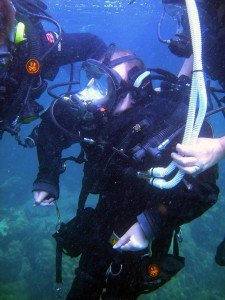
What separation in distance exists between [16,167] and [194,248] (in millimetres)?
14100

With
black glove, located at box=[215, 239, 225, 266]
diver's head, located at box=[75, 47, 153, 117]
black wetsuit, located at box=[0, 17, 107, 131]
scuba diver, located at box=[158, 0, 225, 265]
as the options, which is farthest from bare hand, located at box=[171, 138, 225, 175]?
black wetsuit, located at box=[0, 17, 107, 131]

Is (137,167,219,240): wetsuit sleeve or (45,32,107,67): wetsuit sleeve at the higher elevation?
(45,32,107,67): wetsuit sleeve

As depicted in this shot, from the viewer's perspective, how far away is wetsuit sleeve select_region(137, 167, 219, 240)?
2.71m

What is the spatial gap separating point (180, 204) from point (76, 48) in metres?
2.72

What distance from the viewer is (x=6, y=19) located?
2.84 metres

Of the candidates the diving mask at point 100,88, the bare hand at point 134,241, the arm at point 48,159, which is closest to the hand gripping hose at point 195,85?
the bare hand at point 134,241

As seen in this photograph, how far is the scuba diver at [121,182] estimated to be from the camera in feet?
9.56

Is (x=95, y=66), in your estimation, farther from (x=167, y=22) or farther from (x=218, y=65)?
(x=167, y=22)

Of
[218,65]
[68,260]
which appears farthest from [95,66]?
[68,260]

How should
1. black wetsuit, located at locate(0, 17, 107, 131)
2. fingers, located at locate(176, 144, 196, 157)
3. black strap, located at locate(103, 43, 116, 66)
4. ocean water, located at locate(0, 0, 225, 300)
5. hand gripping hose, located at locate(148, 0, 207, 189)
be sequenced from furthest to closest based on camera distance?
ocean water, located at locate(0, 0, 225, 300), black strap, located at locate(103, 43, 116, 66), black wetsuit, located at locate(0, 17, 107, 131), fingers, located at locate(176, 144, 196, 157), hand gripping hose, located at locate(148, 0, 207, 189)

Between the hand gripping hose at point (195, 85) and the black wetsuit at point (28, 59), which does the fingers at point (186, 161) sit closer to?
the hand gripping hose at point (195, 85)

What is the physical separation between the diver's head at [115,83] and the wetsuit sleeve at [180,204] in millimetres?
1161

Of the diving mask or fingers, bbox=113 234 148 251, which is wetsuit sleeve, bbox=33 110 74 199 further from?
fingers, bbox=113 234 148 251

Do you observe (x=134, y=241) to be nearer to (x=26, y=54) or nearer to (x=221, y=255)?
(x=221, y=255)
